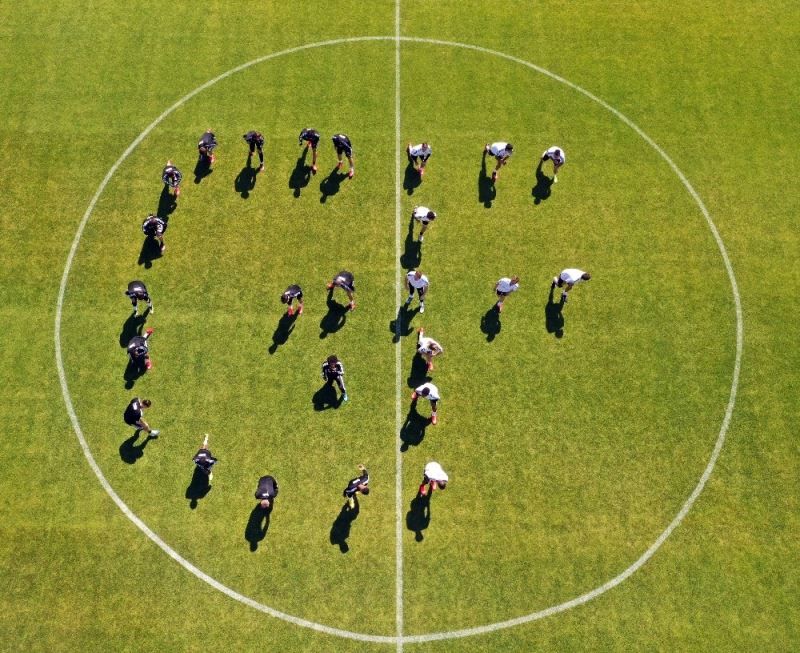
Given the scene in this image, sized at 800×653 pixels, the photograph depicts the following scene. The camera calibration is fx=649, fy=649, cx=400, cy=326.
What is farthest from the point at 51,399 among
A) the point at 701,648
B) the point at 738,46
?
the point at 738,46

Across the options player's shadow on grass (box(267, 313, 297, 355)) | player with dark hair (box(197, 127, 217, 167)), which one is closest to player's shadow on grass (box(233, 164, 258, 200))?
player with dark hair (box(197, 127, 217, 167))

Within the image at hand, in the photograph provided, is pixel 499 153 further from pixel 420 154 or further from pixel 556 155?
pixel 420 154

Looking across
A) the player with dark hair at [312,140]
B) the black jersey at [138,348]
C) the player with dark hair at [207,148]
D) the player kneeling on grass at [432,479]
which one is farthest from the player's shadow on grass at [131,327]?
the player kneeling on grass at [432,479]

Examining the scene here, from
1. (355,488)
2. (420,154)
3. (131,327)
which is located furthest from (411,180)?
(355,488)

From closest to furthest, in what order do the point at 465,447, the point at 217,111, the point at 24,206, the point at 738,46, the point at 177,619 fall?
the point at 177,619 → the point at 465,447 → the point at 24,206 → the point at 217,111 → the point at 738,46

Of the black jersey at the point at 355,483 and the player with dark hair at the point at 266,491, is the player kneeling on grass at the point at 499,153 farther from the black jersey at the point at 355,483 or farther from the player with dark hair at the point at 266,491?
the player with dark hair at the point at 266,491

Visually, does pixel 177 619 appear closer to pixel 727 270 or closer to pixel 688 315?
pixel 688 315
